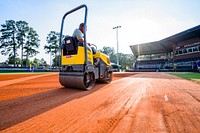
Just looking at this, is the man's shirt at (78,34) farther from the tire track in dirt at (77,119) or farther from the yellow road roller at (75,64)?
the tire track in dirt at (77,119)

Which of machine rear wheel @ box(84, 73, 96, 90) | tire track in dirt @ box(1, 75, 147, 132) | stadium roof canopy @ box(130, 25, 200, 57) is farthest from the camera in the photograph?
stadium roof canopy @ box(130, 25, 200, 57)

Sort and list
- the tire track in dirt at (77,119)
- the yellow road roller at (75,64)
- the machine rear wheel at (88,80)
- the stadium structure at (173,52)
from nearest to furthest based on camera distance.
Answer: the tire track in dirt at (77,119)
the yellow road roller at (75,64)
the machine rear wheel at (88,80)
the stadium structure at (173,52)

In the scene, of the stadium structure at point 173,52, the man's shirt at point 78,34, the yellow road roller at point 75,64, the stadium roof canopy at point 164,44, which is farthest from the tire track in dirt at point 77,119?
the stadium roof canopy at point 164,44

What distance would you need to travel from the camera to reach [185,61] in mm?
35312

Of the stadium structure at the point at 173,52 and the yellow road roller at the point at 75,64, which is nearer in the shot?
the yellow road roller at the point at 75,64

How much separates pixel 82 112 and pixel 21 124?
48.4 inches

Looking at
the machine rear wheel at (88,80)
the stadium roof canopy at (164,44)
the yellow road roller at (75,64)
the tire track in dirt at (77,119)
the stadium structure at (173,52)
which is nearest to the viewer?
the tire track in dirt at (77,119)

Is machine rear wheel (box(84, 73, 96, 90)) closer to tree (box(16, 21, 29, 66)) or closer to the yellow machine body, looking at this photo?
the yellow machine body

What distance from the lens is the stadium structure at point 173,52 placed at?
33375 mm

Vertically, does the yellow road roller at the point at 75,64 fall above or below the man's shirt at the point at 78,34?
below

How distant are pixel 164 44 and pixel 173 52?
4.41 meters

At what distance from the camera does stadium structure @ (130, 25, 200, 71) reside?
33375 millimetres

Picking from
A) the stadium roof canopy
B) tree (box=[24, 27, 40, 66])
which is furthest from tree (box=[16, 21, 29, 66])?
the stadium roof canopy

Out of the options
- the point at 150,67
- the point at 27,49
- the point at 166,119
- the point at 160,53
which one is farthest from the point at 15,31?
the point at 166,119
